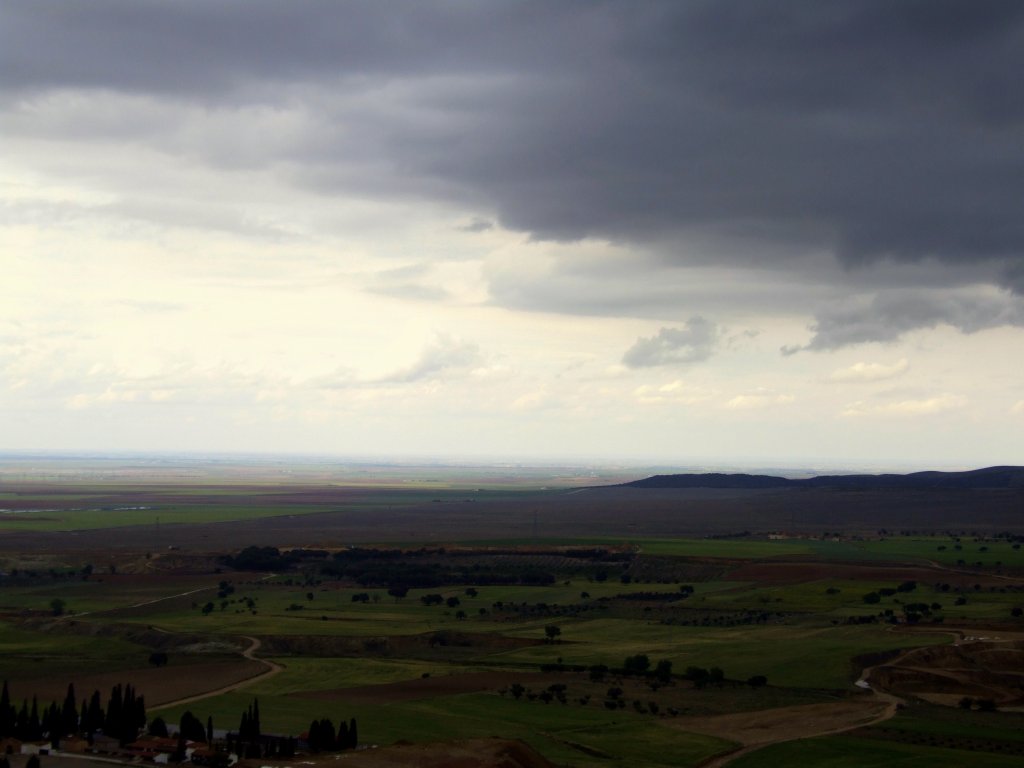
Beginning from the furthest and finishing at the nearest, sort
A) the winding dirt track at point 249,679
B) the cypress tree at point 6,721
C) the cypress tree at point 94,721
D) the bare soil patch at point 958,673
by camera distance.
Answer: the bare soil patch at point 958,673, the winding dirt track at point 249,679, the cypress tree at point 94,721, the cypress tree at point 6,721

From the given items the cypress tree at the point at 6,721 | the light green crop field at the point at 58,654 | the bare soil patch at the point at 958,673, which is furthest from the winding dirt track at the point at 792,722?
the light green crop field at the point at 58,654

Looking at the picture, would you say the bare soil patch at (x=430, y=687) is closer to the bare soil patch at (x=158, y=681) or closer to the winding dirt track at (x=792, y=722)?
the bare soil patch at (x=158, y=681)

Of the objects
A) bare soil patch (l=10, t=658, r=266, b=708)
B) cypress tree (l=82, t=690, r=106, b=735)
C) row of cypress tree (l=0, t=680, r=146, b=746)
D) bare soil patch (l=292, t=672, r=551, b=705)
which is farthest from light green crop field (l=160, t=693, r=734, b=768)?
cypress tree (l=82, t=690, r=106, b=735)

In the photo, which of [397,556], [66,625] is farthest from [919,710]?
[397,556]

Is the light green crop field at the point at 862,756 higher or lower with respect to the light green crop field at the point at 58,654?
lower

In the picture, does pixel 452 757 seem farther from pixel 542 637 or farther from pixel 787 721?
pixel 542 637

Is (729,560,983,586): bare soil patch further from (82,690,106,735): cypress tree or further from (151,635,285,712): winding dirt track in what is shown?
(82,690,106,735): cypress tree

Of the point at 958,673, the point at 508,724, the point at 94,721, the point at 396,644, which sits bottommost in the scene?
the point at 508,724

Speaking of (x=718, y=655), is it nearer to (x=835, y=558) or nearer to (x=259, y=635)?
(x=259, y=635)

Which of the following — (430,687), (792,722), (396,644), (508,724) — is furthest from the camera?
(396,644)

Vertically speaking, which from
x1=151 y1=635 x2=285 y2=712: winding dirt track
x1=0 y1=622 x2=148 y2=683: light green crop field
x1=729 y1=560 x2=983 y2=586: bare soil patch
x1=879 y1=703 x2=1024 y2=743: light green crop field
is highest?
x1=729 y1=560 x2=983 y2=586: bare soil patch

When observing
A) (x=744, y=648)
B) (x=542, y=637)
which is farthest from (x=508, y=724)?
(x=542, y=637)

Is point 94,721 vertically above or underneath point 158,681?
above
